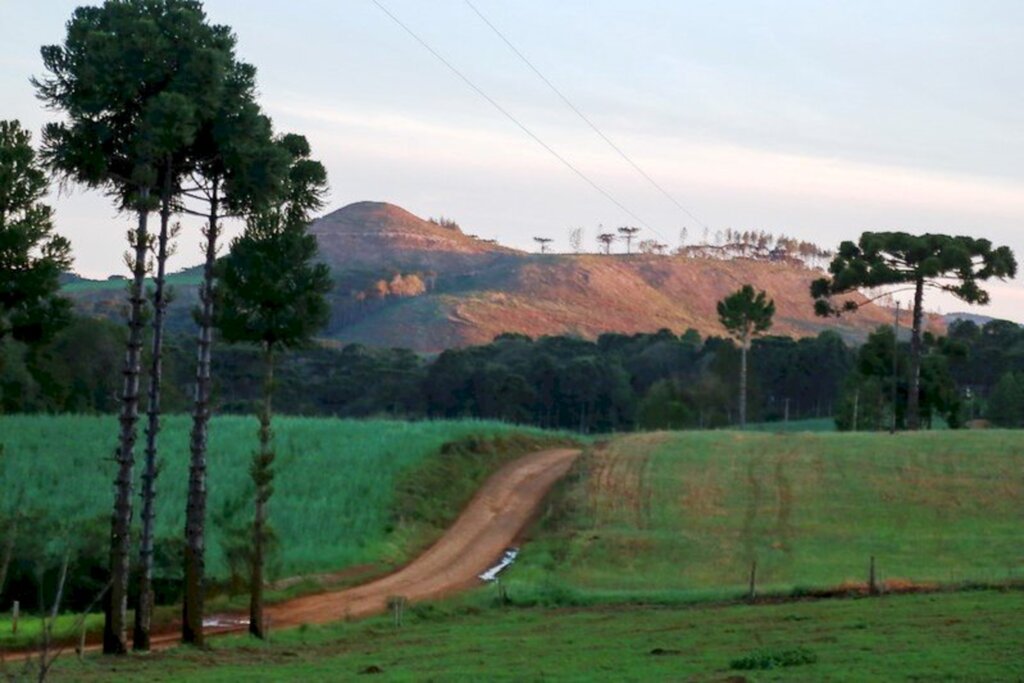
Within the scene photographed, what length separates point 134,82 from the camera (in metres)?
24.1

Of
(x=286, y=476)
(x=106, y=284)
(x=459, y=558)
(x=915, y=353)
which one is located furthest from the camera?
(x=106, y=284)

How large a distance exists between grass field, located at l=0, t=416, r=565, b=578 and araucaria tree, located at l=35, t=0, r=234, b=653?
13161 millimetres

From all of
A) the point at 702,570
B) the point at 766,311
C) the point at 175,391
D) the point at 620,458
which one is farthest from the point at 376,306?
the point at 702,570

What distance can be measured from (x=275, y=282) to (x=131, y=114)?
435 cm

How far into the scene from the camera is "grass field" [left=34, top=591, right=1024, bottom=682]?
18.2m

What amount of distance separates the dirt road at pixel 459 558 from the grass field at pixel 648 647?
2654mm

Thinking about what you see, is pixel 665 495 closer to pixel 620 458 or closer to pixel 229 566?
pixel 620 458

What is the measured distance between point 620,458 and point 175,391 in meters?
34.5

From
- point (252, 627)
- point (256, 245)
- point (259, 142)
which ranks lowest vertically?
point (252, 627)

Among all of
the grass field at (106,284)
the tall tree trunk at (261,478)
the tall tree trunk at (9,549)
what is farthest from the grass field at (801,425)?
the grass field at (106,284)

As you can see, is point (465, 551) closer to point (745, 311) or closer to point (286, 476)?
point (286, 476)

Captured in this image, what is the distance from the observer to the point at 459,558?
41.8m

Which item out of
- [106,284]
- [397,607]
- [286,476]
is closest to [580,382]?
[286,476]

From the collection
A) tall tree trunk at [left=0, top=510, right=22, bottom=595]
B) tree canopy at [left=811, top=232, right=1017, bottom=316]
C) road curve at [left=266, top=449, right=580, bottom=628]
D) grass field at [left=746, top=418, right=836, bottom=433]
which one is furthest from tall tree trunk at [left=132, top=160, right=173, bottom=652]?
grass field at [left=746, top=418, right=836, bottom=433]
